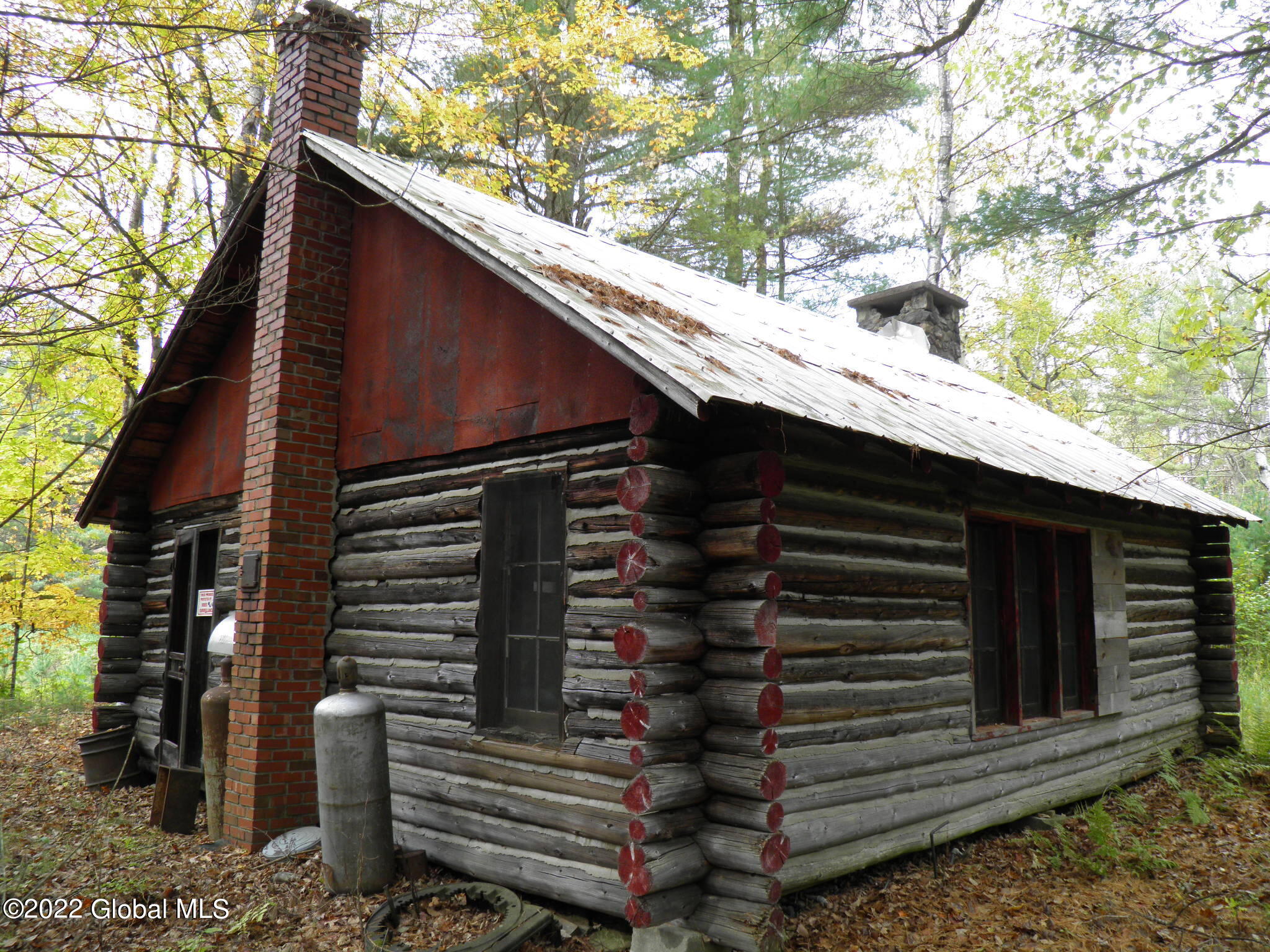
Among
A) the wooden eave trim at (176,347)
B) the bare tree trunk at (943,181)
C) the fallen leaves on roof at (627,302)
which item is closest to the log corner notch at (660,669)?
the fallen leaves on roof at (627,302)

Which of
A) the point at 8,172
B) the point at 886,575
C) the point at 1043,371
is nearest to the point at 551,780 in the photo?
the point at 886,575

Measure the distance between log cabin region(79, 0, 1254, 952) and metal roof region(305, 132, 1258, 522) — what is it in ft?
0.17

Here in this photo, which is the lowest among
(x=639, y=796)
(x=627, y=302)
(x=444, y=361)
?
(x=639, y=796)

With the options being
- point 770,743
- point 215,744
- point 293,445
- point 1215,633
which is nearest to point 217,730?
point 215,744

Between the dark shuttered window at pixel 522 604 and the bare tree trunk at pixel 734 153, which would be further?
the bare tree trunk at pixel 734 153

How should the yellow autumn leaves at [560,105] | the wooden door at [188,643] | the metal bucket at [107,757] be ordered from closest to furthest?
the wooden door at [188,643] → the metal bucket at [107,757] → the yellow autumn leaves at [560,105]

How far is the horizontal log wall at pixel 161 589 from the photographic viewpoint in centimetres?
935

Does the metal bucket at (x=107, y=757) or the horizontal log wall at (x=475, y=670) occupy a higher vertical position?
the horizontal log wall at (x=475, y=670)

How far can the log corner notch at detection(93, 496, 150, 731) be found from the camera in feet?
36.3

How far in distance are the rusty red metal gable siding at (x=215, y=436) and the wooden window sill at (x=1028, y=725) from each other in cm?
739

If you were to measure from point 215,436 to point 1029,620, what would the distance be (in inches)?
340

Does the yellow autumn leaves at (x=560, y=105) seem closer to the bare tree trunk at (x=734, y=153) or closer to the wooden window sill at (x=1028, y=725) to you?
the bare tree trunk at (x=734, y=153)

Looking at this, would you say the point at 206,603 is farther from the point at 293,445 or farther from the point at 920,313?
the point at 920,313

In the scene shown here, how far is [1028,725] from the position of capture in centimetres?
815
